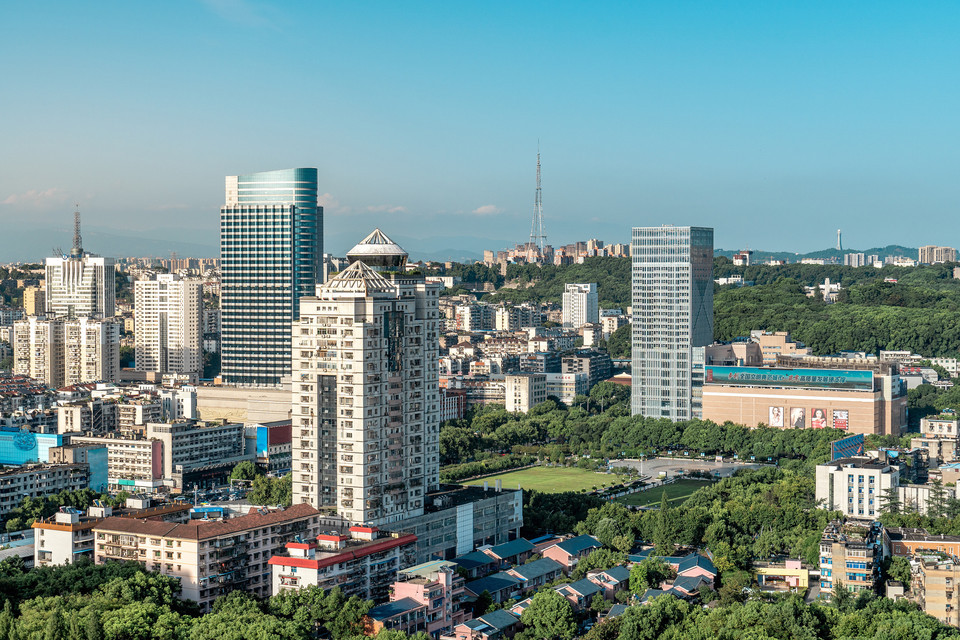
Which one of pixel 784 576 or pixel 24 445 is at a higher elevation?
pixel 24 445

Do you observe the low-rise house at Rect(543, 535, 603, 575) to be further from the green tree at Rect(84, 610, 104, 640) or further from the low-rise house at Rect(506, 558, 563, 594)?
the green tree at Rect(84, 610, 104, 640)

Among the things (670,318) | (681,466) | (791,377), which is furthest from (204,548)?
(670,318)

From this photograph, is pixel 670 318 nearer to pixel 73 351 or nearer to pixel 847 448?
pixel 847 448

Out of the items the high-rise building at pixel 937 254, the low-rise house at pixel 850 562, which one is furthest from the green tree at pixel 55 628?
the high-rise building at pixel 937 254

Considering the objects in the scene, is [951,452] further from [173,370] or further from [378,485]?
[173,370]

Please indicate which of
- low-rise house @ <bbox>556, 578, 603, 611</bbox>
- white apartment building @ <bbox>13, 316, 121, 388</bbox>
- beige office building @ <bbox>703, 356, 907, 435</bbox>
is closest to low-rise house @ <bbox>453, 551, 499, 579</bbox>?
low-rise house @ <bbox>556, 578, 603, 611</bbox>

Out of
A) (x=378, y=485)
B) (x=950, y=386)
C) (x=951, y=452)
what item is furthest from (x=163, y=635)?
(x=950, y=386)
